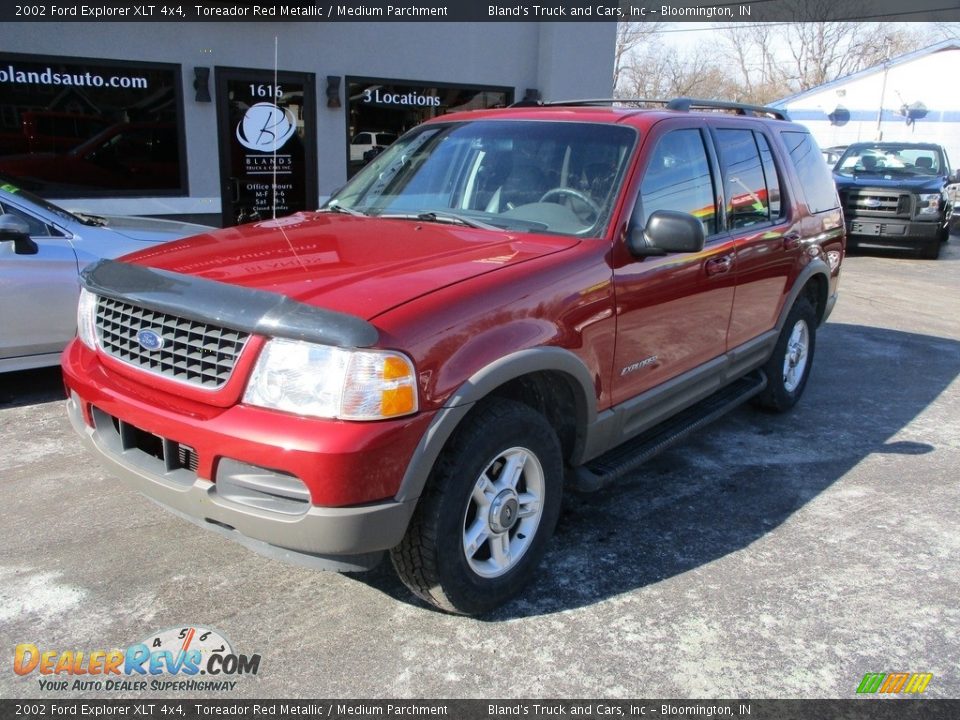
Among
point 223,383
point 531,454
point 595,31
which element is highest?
point 595,31

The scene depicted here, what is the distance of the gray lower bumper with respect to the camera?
249 centimetres

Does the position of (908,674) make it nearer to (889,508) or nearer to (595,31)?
(889,508)

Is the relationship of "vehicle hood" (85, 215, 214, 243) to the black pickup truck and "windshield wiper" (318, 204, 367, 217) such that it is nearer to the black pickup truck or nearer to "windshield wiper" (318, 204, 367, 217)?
"windshield wiper" (318, 204, 367, 217)

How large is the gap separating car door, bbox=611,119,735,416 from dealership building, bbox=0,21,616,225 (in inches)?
242

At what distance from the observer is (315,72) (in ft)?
34.5

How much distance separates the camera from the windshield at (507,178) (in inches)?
143

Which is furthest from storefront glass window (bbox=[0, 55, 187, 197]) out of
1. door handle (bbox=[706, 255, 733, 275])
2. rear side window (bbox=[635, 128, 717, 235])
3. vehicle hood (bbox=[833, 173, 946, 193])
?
vehicle hood (bbox=[833, 173, 946, 193])

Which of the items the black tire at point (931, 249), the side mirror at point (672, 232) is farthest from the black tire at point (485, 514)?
the black tire at point (931, 249)

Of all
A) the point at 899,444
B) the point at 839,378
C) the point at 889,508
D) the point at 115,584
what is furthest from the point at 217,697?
the point at 839,378

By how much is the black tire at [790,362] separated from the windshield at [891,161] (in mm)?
10462

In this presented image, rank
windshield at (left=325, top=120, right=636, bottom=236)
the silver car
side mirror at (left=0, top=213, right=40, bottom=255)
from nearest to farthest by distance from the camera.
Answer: windshield at (left=325, top=120, right=636, bottom=236) < side mirror at (left=0, top=213, right=40, bottom=255) < the silver car

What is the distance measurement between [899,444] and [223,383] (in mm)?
4302

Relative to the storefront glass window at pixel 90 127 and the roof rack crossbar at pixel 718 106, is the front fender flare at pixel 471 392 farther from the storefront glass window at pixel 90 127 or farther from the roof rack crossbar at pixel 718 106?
the storefront glass window at pixel 90 127

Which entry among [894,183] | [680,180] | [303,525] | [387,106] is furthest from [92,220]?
[894,183]
